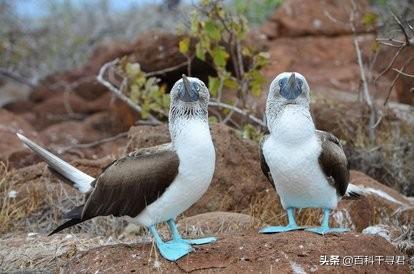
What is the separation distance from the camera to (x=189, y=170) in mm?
4641

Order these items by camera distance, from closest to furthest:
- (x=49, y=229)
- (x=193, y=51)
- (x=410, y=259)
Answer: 1. (x=410, y=259)
2. (x=49, y=229)
3. (x=193, y=51)

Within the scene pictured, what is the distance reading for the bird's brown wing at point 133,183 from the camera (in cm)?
471

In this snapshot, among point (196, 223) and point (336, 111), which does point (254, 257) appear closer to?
point (196, 223)

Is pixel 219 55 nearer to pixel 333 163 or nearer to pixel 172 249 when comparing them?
pixel 333 163

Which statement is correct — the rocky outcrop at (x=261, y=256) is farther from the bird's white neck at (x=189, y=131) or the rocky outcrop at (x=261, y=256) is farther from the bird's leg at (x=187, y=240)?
the bird's white neck at (x=189, y=131)

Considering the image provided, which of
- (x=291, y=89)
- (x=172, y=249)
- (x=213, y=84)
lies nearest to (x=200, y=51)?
(x=213, y=84)

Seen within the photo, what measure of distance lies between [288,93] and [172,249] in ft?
3.55

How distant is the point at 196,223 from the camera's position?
5910 mm

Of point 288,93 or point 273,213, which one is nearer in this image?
point 288,93

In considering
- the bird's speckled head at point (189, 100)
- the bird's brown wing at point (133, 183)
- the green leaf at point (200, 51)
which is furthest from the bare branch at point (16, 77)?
the bird's speckled head at point (189, 100)

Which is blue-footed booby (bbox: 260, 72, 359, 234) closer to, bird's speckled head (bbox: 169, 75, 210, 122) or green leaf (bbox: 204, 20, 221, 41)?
bird's speckled head (bbox: 169, 75, 210, 122)

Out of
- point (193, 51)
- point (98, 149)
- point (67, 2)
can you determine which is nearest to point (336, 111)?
point (193, 51)

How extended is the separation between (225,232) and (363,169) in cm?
265

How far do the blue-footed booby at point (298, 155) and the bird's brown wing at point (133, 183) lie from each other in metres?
0.60
